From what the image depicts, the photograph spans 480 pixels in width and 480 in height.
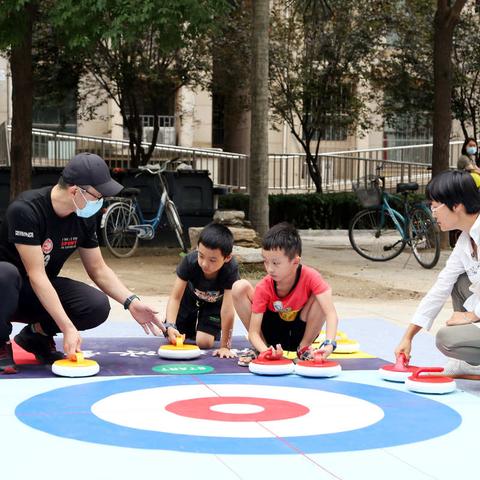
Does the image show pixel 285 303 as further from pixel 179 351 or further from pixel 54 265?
pixel 54 265

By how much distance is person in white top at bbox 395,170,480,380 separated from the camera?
5.12 metres

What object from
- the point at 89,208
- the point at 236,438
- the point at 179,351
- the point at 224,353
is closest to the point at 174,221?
the point at 224,353

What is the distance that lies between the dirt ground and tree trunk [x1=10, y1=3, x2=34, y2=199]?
50.6 inches

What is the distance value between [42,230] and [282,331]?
5.26ft

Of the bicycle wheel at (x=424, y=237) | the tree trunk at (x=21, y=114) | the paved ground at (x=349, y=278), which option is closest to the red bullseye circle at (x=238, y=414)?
the paved ground at (x=349, y=278)

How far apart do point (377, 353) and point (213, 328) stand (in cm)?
108

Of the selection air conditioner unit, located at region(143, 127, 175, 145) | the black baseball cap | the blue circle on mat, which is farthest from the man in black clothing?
air conditioner unit, located at region(143, 127, 175, 145)

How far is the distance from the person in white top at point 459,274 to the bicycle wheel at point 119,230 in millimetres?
7568

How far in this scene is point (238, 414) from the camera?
446 cm

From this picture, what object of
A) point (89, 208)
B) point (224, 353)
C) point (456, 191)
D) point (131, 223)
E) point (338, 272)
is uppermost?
point (456, 191)

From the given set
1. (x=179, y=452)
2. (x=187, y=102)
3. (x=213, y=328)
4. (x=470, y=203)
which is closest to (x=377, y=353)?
(x=213, y=328)

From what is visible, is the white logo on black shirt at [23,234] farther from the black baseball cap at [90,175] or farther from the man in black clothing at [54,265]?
the black baseball cap at [90,175]

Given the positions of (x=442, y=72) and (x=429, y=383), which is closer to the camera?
(x=429, y=383)

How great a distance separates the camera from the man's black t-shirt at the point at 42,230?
5176mm
